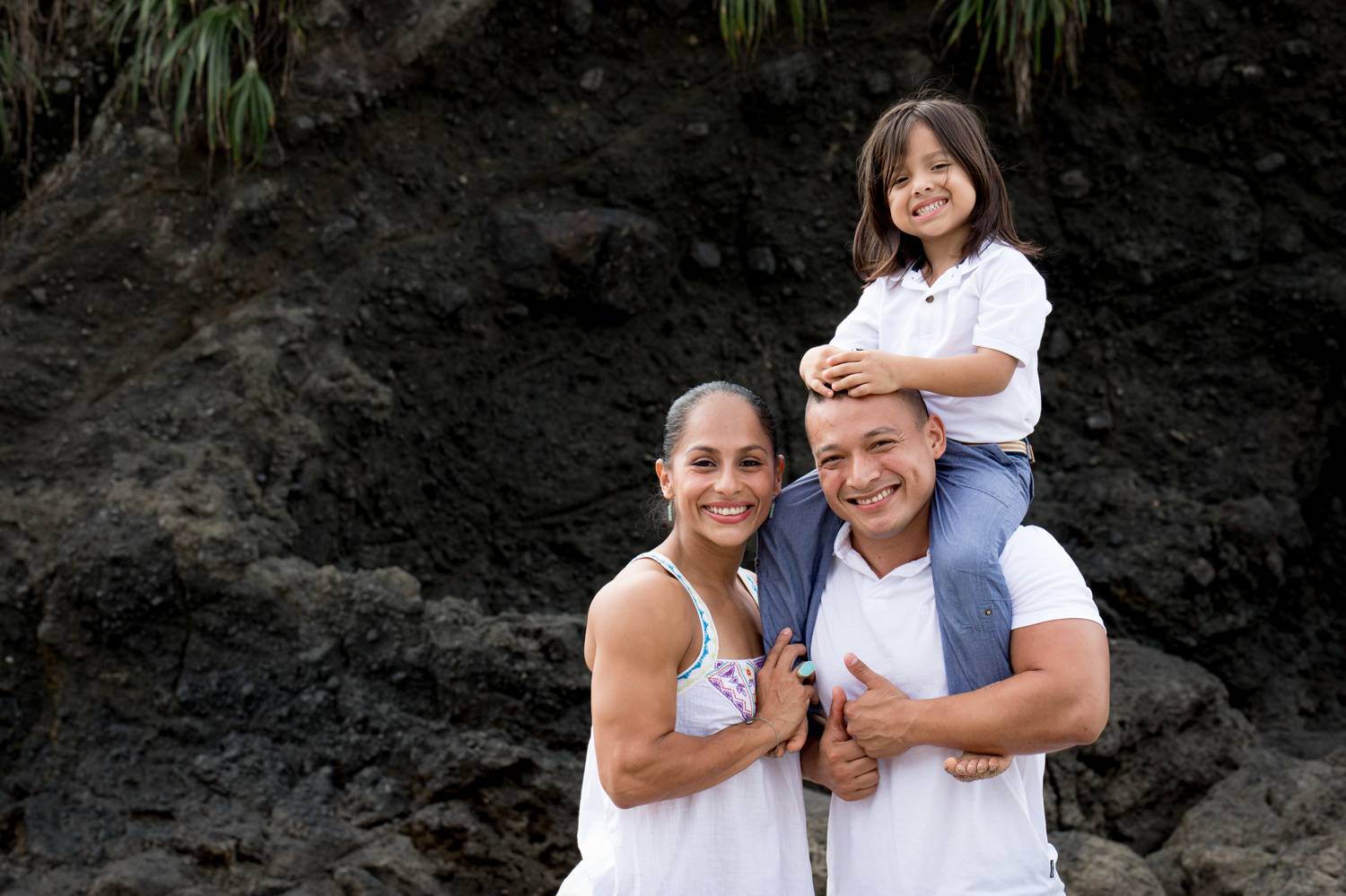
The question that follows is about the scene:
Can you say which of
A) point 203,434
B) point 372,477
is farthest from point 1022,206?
point 203,434

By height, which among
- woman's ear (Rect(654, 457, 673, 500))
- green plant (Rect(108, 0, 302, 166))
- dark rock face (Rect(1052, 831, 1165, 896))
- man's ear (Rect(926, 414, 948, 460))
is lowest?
dark rock face (Rect(1052, 831, 1165, 896))

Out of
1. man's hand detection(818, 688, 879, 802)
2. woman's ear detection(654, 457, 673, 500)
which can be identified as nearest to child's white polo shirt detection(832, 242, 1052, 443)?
woman's ear detection(654, 457, 673, 500)

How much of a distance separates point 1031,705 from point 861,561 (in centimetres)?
46

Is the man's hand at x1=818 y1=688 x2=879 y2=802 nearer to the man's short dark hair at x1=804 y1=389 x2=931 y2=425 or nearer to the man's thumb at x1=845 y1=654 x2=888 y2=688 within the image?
the man's thumb at x1=845 y1=654 x2=888 y2=688

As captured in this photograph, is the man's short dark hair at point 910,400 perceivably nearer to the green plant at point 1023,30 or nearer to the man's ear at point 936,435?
the man's ear at point 936,435

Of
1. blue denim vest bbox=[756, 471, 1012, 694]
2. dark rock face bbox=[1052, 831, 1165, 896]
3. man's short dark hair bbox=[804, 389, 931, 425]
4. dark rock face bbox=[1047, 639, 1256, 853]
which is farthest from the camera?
dark rock face bbox=[1047, 639, 1256, 853]

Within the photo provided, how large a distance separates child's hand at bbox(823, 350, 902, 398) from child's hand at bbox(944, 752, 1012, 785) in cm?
70

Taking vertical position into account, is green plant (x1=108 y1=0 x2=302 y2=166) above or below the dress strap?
above

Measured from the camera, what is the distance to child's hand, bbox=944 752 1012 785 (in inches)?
100

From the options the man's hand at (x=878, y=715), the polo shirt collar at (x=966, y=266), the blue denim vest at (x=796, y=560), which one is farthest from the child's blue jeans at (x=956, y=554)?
the polo shirt collar at (x=966, y=266)

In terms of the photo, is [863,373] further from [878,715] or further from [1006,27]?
[1006,27]

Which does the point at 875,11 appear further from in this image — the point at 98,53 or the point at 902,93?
the point at 98,53

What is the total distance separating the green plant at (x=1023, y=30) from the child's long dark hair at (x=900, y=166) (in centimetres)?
276

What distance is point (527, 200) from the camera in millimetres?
5656
